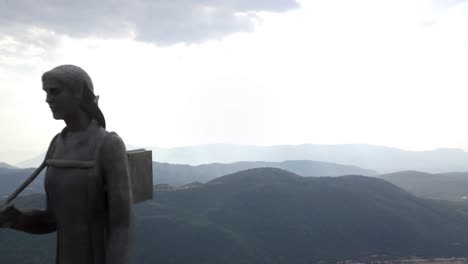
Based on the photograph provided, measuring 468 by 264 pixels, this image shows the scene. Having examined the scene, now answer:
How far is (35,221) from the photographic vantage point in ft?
12.9

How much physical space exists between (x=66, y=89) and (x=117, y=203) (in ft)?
3.50

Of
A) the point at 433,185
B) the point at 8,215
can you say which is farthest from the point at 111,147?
the point at 433,185

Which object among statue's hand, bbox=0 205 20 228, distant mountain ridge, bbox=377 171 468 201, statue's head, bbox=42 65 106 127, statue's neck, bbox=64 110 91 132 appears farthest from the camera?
distant mountain ridge, bbox=377 171 468 201

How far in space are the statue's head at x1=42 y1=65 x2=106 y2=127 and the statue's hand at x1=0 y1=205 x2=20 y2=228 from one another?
2.72 feet

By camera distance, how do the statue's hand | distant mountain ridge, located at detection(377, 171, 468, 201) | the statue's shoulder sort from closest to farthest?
1. the statue's hand
2. the statue's shoulder
3. distant mountain ridge, located at detection(377, 171, 468, 201)

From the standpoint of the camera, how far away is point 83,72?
394cm

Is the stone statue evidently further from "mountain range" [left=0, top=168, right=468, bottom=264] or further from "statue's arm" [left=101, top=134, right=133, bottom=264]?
"mountain range" [left=0, top=168, right=468, bottom=264]

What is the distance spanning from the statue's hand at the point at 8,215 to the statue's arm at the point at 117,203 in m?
0.78

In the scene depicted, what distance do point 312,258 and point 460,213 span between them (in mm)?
37762

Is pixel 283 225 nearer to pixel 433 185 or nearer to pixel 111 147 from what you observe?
pixel 111 147

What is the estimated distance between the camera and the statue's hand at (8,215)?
3583 mm

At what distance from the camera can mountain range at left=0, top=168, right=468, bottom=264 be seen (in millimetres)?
60562

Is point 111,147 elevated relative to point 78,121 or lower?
lower

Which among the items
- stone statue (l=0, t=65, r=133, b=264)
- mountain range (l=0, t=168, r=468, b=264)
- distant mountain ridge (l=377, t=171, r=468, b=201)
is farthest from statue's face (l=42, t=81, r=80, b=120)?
distant mountain ridge (l=377, t=171, r=468, b=201)
